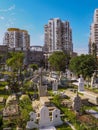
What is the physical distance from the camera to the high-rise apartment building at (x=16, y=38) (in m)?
115

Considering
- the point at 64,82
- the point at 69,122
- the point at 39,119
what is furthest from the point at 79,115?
the point at 64,82

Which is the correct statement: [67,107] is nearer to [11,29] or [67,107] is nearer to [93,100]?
[93,100]

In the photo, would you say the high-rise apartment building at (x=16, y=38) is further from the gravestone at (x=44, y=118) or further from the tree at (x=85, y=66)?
the gravestone at (x=44, y=118)

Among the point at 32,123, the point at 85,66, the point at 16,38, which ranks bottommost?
the point at 32,123

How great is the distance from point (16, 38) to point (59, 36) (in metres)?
24.4

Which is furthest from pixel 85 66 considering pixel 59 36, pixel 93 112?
pixel 59 36

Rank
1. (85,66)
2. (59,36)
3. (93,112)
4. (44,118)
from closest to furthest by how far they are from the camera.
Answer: (44,118)
(93,112)
(85,66)
(59,36)

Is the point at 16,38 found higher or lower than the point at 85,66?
higher

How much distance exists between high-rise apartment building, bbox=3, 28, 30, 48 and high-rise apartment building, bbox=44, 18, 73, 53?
Result: 693 inches

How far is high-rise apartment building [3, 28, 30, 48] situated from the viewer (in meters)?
115

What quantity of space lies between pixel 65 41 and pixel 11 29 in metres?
30.3

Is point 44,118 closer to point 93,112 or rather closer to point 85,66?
point 93,112

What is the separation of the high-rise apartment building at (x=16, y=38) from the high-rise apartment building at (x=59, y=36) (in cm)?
1760

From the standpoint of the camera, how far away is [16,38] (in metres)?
115
